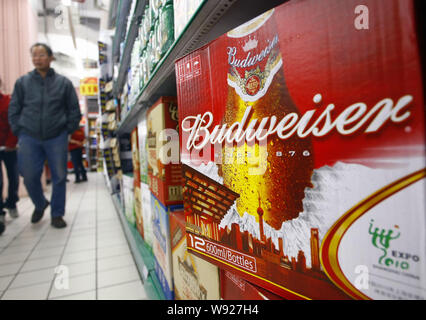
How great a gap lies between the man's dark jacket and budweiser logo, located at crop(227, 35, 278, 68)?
8.56 ft

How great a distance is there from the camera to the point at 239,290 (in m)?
0.58

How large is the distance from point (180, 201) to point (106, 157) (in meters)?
3.21

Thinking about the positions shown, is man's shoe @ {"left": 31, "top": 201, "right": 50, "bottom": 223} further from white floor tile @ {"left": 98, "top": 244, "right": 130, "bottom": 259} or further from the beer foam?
the beer foam

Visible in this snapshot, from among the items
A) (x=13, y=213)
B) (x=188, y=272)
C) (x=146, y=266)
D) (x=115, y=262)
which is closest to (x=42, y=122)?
(x=13, y=213)

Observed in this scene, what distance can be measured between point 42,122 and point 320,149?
112 inches

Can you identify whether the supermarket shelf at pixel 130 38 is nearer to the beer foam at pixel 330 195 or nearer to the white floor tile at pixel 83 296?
the beer foam at pixel 330 195

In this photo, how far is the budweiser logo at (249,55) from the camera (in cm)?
40

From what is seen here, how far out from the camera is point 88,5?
6.95 metres

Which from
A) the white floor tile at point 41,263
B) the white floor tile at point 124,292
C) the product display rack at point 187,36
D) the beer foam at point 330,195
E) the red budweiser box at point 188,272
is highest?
the product display rack at point 187,36

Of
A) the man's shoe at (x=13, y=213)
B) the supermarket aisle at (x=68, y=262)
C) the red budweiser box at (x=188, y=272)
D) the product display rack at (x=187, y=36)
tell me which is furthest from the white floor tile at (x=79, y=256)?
the man's shoe at (x=13, y=213)

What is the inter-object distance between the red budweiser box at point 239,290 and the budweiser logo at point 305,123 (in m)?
0.30

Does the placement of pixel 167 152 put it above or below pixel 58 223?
above

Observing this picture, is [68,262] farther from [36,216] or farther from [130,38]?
[130,38]
